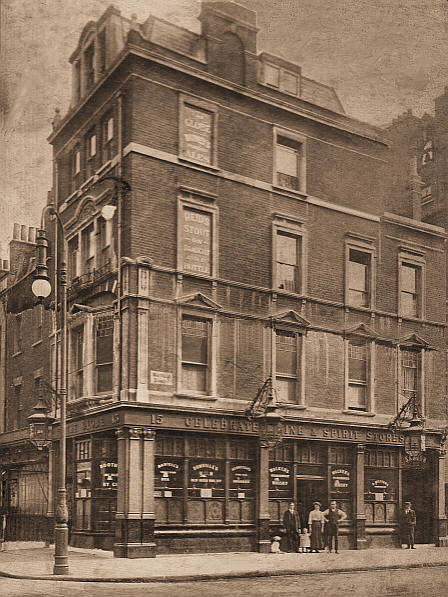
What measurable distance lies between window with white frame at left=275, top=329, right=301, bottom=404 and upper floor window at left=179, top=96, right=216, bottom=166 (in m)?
1.66

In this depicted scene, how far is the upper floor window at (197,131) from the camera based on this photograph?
25.7ft

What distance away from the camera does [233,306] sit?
26.2ft

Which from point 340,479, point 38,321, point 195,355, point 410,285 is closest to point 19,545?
point 38,321

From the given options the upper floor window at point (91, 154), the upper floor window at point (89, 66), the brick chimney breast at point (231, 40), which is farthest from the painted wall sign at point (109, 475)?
the brick chimney breast at point (231, 40)

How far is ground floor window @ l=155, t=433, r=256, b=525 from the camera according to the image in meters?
8.31

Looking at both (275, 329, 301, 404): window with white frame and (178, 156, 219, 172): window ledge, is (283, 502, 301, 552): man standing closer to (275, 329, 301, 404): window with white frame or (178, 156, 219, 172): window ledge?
(275, 329, 301, 404): window with white frame

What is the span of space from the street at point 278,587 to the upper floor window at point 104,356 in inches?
64.8

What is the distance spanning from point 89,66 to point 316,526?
4276 millimetres

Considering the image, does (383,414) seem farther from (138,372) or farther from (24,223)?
(24,223)

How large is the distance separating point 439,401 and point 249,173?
2719 millimetres

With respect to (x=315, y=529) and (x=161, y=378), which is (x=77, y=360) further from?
(x=315, y=529)

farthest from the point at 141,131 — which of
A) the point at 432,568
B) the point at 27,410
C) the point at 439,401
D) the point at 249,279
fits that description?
the point at 432,568

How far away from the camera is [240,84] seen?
7.86 metres

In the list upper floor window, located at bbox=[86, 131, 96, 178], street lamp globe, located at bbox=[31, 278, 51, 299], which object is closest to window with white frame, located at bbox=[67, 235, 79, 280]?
street lamp globe, located at bbox=[31, 278, 51, 299]
